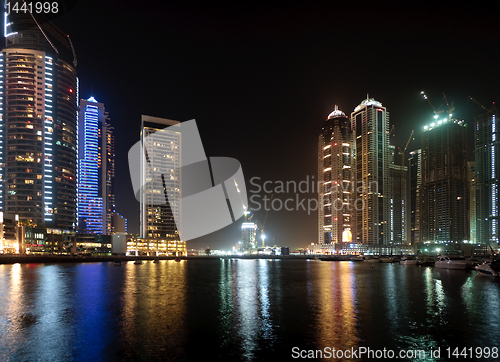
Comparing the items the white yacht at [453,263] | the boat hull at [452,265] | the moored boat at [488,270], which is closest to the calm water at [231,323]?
the moored boat at [488,270]

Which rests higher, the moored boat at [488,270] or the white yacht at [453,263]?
the moored boat at [488,270]

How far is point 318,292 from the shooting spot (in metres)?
55.4

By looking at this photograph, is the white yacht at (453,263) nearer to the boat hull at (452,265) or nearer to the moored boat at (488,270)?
the boat hull at (452,265)

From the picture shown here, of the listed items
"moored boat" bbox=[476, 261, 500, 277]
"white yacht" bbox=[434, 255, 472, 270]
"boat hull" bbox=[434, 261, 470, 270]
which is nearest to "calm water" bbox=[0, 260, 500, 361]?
"moored boat" bbox=[476, 261, 500, 277]

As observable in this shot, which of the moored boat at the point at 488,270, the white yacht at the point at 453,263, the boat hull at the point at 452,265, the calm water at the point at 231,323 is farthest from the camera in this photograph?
the white yacht at the point at 453,263

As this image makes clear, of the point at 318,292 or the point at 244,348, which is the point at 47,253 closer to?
the point at 318,292

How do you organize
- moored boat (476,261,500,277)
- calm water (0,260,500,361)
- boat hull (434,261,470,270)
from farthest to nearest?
boat hull (434,261,470,270)
moored boat (476,261,500,277)
calm water (0,260,500,361)

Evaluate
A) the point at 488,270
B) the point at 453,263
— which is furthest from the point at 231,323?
the point at 453,263

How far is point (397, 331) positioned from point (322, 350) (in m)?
8.70

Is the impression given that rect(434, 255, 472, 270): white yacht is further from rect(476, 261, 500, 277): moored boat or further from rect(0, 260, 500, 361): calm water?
rect(0, 260, 500, 361): calm water

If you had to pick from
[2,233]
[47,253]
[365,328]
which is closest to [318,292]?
[365,328]

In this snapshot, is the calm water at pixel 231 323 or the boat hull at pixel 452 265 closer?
the calm water at pixel 231 323

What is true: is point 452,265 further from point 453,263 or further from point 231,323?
point 231,323

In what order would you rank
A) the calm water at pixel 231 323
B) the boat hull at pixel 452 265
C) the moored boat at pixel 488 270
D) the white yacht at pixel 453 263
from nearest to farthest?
the calm water at pixel 231 323 < the moored boat at pixel 488 270 < the boat hull at pixel 452 265 < the white yacht at pixel 453 263
